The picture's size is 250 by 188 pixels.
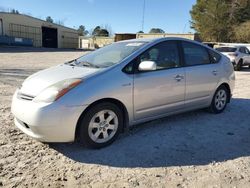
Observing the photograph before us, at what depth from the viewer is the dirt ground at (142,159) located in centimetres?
346

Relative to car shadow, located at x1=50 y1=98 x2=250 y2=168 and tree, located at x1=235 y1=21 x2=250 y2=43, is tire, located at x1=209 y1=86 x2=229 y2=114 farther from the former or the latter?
tree, located at x1=235 y1=21 x2=250 y2=43

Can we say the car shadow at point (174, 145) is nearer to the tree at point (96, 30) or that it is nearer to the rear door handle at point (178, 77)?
A: the rear door handle at point (178, 77)

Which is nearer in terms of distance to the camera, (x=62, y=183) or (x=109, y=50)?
(x=62, y=183)

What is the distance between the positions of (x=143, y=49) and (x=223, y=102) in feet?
8.58

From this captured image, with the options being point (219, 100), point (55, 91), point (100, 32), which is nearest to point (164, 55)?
point (219, 100)

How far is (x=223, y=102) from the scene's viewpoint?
647cm

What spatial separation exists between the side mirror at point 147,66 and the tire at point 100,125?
749mm

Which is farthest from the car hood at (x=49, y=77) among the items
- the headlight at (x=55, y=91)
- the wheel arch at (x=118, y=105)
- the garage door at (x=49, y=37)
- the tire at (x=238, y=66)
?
the garage door at (x=49, y=37)

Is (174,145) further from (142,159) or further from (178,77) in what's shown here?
(178,77)

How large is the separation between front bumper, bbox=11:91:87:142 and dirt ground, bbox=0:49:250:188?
0.30m

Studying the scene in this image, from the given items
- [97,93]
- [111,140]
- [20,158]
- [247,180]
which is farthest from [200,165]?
[20,158]

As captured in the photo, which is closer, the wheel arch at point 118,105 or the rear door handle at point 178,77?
the wheel arch at point 118,105

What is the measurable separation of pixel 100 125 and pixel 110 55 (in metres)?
1.37

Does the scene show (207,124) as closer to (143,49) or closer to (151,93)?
(151,93)
